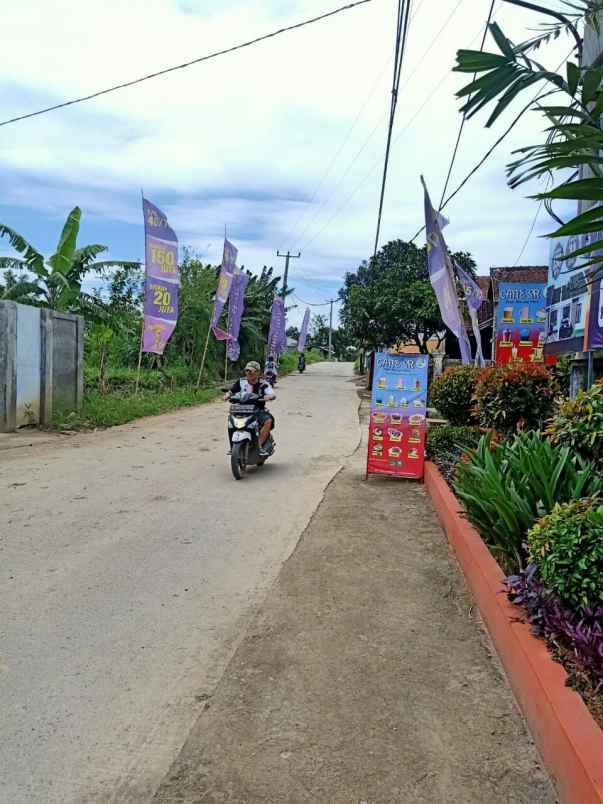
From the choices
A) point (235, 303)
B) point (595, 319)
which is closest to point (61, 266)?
point (235, 303)

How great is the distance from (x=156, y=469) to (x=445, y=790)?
282 inches

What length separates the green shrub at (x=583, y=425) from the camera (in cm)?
419

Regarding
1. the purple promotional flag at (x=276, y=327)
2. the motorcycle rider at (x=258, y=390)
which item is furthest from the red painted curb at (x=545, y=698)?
the purple promotional flag at (x=276, y=327)

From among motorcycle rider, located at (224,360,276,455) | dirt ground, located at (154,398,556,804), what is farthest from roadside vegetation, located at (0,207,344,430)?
dirt ground, located at (154,398,556,804)

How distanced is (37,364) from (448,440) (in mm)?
7708

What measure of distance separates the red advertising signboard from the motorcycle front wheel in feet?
5.36

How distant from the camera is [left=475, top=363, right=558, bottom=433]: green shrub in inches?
298

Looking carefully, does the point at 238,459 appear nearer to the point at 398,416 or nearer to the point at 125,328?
the point at 398,416

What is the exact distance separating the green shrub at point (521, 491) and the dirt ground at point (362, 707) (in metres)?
0.48

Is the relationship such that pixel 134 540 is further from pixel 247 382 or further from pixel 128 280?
pixel 128 280

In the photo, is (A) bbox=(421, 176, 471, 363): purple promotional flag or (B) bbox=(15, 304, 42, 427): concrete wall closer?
→ (A) bbox=(421, 176, 471, 363): purple promotional flag

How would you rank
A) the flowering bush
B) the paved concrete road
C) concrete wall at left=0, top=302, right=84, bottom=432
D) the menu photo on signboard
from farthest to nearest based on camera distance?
the menu photo on signboard
concrete wall at left=0, top=302, right=84, bottom=432
the flowering bush
the paved concrete road

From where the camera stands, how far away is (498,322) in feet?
46.2

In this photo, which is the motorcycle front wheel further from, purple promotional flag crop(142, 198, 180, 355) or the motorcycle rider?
purple promotional flag crop(142, 198, 180, 355)
